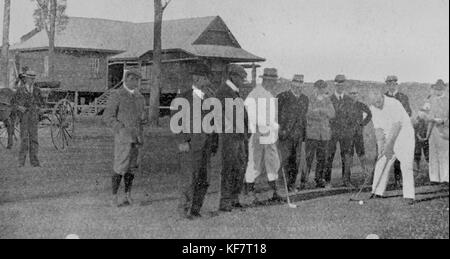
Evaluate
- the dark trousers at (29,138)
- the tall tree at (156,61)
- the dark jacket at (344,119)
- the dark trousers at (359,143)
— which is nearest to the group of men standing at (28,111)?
the dark trousers at (29,138)

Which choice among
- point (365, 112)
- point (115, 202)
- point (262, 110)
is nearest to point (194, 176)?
point (115, 202)

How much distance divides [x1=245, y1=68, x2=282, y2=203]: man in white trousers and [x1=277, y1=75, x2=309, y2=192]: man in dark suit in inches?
14.3

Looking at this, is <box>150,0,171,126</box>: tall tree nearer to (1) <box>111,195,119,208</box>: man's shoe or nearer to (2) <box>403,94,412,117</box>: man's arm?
(1) <box>111,195,119,208</box>: man's shoe

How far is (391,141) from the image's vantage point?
7848 mm

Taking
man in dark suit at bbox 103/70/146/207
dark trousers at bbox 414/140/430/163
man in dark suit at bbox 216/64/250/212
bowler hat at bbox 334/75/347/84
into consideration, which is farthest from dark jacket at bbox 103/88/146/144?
dark trousers at bbox 414/140/430/163

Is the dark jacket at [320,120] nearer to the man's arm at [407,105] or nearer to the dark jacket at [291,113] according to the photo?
the dark jacket at [291,113]

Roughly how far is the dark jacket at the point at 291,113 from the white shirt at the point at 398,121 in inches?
48.6

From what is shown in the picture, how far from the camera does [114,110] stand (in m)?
7.58

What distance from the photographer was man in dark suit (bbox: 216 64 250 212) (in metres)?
7.39

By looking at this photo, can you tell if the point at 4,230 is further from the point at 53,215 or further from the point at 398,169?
the point at 398,169

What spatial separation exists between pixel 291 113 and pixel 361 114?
1.29 metres

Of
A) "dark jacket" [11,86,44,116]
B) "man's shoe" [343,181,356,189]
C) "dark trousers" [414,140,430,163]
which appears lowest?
"man's shoe" [343,181,356,189]

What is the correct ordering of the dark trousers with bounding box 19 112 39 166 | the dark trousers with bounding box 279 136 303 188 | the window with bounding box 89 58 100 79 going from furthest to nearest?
the window with bounding box 89 58 100 79 < the dark trousers with bounding box 19 112 39 166 < the dark trousers with bounding box 279 136 303 188
